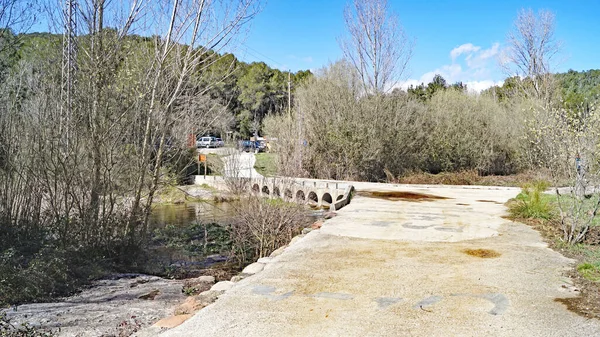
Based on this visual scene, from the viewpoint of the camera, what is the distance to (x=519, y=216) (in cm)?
937

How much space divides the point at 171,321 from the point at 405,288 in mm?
2232

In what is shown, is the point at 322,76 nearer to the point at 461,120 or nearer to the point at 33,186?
the point at 461,120

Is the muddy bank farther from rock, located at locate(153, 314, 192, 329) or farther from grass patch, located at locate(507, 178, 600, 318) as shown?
grass patch, located at locate(507, 178, 600, 318)

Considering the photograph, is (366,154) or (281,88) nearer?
(366,154)

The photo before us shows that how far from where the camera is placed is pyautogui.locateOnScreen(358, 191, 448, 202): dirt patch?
1241 centimetres

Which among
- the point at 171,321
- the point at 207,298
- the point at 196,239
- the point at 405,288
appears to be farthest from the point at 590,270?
the point at 196,239

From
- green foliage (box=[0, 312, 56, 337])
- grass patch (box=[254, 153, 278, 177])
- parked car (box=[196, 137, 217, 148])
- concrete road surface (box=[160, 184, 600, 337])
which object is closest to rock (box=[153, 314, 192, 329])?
concrete road surface (box=[160, 184, 600, 337])

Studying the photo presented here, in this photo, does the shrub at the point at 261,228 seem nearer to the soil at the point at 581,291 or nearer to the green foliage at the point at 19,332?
the soil at the point at 581,291

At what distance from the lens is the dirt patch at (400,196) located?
40.7 feet

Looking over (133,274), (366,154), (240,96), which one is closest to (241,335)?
(133,274)

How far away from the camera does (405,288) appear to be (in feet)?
15.4

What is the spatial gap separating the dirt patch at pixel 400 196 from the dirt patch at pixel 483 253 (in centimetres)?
572

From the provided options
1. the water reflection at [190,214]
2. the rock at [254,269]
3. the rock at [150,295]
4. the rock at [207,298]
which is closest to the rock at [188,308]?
the rock at [207,298]

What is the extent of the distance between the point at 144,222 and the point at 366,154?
1387cm
